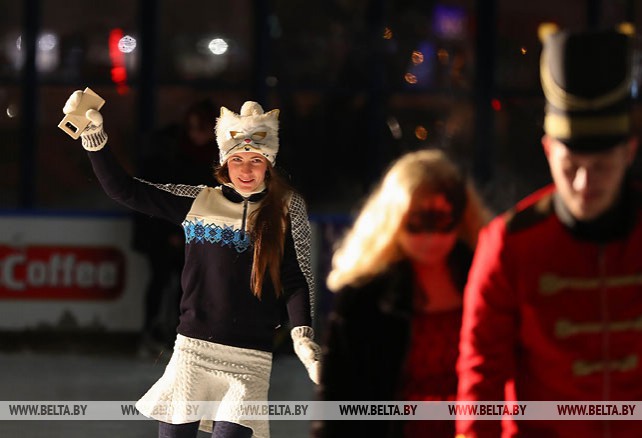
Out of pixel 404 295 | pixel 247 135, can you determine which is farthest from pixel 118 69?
pixel 404 295

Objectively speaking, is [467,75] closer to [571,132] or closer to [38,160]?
[38,160]

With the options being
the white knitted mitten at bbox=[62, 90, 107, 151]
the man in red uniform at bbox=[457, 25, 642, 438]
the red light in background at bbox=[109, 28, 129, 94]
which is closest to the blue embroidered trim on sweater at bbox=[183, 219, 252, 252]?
the white knitted mitten at bbox=[62, 90, 107, 151]

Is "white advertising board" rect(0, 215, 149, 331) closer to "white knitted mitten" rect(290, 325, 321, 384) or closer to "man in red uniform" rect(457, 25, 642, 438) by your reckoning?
"white knitted mitten" rect(290, 325, 321, 384)

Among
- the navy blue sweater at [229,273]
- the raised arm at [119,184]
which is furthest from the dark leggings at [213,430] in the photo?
the raised arm at [119,184]

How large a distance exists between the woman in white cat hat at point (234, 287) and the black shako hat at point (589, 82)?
1.71 metres

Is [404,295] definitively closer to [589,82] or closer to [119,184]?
[589,82]

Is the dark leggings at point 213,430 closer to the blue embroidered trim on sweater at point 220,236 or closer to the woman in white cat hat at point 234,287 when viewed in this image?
the woman in white cat hat at point 234,287

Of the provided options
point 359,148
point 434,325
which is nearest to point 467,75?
point 359,148

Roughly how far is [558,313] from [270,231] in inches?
69.4

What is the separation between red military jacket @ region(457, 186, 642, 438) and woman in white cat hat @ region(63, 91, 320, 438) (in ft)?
4.96

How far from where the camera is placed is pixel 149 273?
1135cm

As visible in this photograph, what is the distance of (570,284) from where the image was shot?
3.78 meters

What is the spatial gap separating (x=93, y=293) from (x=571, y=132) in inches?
314

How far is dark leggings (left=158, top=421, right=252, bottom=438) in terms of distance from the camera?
5.41 metres
